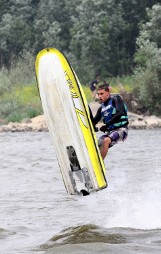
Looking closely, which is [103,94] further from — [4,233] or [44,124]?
[44,124]

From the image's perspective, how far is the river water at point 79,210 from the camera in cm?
1012

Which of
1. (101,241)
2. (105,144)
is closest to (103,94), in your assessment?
(105,144)

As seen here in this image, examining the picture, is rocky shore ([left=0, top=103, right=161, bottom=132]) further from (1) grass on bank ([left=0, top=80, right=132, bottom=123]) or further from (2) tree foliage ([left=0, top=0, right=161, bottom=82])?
(2) tree foliage ([left=0, top=0, right=161, bottom=82])

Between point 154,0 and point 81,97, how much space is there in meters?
47.4

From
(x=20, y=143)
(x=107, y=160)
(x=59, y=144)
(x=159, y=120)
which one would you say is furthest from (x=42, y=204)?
(x=159, y=120)

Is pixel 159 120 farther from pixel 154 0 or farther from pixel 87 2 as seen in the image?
pixel 154 0

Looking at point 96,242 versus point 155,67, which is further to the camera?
point 155,67

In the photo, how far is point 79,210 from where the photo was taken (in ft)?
47.4

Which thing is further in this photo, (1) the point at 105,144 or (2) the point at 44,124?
(2) the point at 44,124

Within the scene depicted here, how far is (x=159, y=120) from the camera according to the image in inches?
1601

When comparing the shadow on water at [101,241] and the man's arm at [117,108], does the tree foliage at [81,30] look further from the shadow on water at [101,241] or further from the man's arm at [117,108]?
the shadow on water at [101,241]

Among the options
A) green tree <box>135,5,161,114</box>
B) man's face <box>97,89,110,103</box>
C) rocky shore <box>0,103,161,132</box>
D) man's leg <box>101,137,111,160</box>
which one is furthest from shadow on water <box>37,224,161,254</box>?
green tree <box>135,5,161,114</box>

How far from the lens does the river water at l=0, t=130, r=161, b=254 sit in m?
10.1

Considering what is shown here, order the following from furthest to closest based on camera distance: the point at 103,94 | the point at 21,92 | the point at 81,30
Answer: the point at 81,30
the point at 21,92
the point at 103,94
